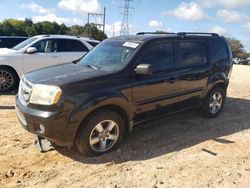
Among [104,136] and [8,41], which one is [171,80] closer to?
[104,136]

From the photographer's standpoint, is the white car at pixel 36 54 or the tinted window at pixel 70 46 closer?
the white car at pixel 36 54

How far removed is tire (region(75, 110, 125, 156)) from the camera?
4570 mm

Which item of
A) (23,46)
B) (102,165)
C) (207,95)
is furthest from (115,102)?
(23,46)

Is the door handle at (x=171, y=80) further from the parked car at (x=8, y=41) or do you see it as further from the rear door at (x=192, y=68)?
the parked car at (x=8, y=41)

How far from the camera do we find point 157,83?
5.44 meters

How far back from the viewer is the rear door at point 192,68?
19.5 feet

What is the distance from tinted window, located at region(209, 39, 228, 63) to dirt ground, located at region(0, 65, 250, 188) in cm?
146

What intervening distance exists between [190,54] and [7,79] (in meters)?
5.64

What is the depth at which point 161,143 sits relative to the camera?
5.47 metres

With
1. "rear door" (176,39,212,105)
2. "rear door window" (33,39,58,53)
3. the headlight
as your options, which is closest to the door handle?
"rear door" (176,39,212,105)

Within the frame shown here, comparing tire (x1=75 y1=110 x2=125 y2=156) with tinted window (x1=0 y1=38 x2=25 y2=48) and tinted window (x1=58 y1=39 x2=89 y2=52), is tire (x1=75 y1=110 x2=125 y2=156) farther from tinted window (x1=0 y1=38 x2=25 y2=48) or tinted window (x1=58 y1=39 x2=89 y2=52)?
tinted window (x1=0 y1=38 x2=25 y2=48)

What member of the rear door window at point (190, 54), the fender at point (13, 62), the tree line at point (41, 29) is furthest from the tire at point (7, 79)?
the tree line at point (41, 29)

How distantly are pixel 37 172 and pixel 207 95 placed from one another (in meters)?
3.96

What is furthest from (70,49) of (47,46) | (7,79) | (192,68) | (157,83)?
(157,83)
